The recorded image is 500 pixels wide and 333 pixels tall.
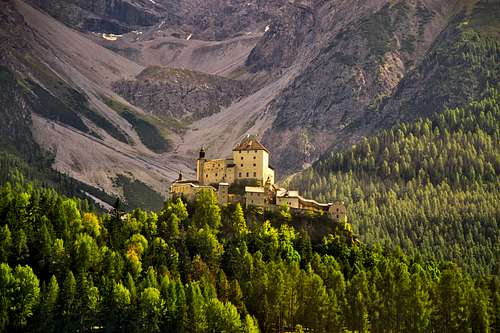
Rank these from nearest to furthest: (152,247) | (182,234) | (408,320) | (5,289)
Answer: (5,289) < (408,320) < (152,247) < (182,234)

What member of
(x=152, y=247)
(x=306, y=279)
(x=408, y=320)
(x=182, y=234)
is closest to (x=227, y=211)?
(x=182, y=234)

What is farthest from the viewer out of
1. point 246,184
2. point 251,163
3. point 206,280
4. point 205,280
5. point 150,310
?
point 251,163

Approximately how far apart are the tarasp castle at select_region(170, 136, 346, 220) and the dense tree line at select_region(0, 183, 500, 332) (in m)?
7.62

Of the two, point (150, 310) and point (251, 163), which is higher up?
point (251, 163)

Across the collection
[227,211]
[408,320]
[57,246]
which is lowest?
[408,320]

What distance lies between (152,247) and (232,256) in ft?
49.5

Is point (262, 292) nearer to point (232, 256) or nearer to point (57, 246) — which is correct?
point (232, 256)

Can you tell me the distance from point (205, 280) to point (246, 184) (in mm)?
43264

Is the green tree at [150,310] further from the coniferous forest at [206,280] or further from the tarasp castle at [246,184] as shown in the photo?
the tarasp castle at [246,184]

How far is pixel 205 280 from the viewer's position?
144 metres

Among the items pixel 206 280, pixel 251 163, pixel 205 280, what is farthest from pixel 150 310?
pixel 251 163

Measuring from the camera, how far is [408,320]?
140 meters

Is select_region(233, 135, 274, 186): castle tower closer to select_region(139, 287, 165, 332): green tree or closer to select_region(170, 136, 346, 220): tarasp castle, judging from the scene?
select_region(170, 136, 346, 220): tarasp castle

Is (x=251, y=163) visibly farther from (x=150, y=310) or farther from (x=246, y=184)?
(x=150, y=310)
